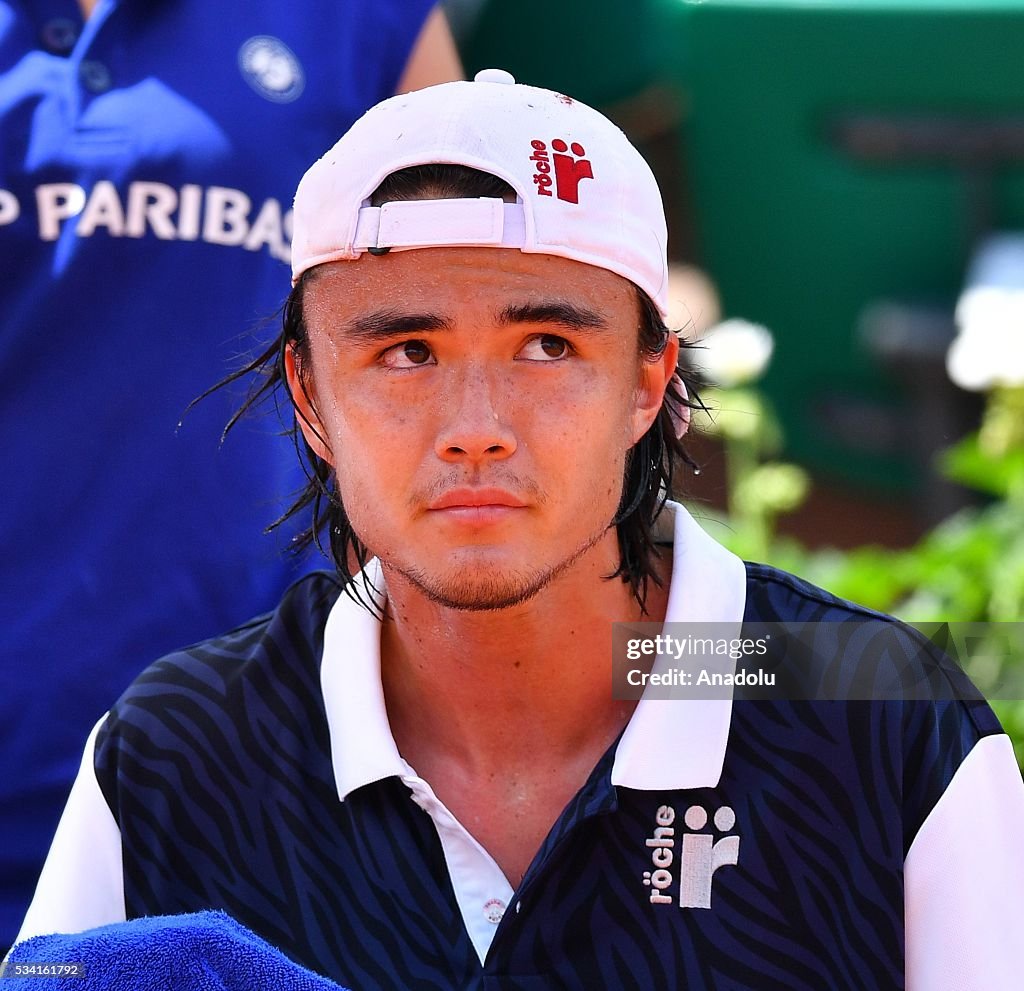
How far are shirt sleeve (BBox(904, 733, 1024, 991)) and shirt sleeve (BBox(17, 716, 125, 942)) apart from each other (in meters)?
0.92

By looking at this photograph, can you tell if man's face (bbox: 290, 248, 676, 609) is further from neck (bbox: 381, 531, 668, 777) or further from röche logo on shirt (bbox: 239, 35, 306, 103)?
röche logo on shirt (bbox: 239, 35, 306, 103)

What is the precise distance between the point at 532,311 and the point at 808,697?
0.56 meters

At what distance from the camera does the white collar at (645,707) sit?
2084 mm

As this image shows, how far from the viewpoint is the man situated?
1.99 metres

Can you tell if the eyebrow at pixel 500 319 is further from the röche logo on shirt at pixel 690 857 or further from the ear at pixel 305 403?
the röche logo on shirt at pixel 690 857

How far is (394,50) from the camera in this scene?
2676mm

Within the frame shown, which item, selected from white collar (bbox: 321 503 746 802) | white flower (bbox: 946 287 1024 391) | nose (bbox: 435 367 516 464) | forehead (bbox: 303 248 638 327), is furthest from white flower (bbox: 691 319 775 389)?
nose (bbox: 435 367 516 464)

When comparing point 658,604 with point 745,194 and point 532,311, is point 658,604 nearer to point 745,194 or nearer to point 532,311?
point 532,311

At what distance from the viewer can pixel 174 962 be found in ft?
5.77

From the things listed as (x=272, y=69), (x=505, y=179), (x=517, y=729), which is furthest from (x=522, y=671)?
(x=272, y=69)

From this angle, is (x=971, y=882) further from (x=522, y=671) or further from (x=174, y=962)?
(x=174, y=962)

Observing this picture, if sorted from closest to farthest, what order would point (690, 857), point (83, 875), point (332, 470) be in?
point (690, 857), point (83, 875), point (332, 470)

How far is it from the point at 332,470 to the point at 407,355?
1.31 feet

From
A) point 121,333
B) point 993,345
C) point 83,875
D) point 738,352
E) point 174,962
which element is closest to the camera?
point 174,962
